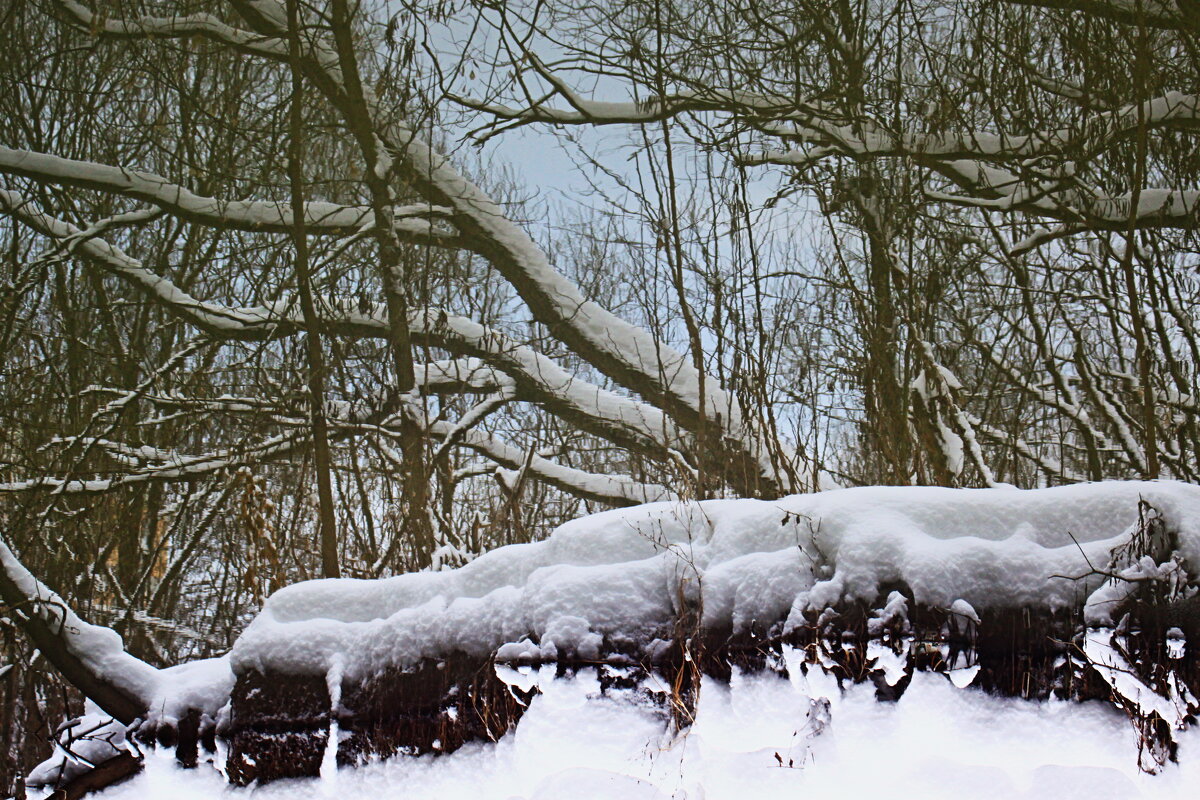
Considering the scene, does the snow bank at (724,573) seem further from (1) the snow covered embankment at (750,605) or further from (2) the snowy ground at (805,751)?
(2) the snowy ground at (805,751)

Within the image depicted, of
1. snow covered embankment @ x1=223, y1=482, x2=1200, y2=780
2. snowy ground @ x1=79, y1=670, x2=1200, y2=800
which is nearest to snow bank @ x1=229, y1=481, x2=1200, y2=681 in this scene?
snow covered embankment @ x1=223, y1=482, x2=1200, y2=780

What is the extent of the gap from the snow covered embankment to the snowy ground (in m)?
0.06

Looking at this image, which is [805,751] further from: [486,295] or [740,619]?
[486,295]

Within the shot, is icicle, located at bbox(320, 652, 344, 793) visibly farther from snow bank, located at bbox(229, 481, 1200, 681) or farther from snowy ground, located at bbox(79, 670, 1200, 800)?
snowy ground, located at bbox(79, 670, 1200, 800)

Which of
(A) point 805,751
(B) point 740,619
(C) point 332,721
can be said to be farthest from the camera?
(C) point 332,721

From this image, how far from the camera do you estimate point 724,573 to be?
7.88 ft

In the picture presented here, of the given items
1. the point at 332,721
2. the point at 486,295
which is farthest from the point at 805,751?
the point at 486,295

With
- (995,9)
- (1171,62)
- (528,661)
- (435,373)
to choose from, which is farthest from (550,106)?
(528,661)

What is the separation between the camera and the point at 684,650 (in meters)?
2.33

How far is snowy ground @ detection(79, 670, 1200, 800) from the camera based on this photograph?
82.8 inches

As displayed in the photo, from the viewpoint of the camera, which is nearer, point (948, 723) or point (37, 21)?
point (948, 723)

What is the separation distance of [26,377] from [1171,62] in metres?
7.84

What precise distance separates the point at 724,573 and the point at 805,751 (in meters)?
0.47

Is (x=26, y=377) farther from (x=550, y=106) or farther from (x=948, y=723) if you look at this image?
(x=948, y=723)
